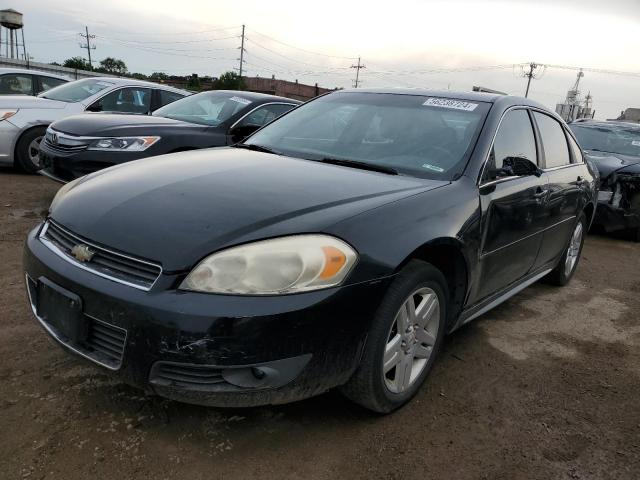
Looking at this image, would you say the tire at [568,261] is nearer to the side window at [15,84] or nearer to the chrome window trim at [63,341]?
the chrome window trim at [63,341]

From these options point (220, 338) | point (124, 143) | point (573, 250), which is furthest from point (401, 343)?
point (124, 143)

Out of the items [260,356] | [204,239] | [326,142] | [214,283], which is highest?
[326,142]

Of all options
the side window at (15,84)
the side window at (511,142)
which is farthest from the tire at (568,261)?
the side window at (15,84)

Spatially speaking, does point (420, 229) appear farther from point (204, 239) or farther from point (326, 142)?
point (326, 142)

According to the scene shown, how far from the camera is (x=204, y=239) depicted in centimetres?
196

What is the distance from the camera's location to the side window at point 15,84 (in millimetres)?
8555

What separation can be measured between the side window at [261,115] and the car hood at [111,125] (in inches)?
22.1

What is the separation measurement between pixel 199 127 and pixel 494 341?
12.2ft

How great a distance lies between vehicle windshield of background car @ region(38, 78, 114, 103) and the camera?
747cm

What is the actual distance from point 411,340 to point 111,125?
3.97 meters

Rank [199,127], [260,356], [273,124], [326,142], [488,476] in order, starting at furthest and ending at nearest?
[199,127], [273,124], [326,142], [488,476], [260,356]

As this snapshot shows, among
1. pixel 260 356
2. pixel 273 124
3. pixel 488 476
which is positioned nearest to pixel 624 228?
pixel 273 124

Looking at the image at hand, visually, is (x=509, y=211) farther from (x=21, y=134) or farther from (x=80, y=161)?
(x=21, y=134)

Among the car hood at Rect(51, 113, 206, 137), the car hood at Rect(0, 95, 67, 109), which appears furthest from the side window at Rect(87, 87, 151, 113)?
the car hood at Rect(51, 113, 206, 137)
